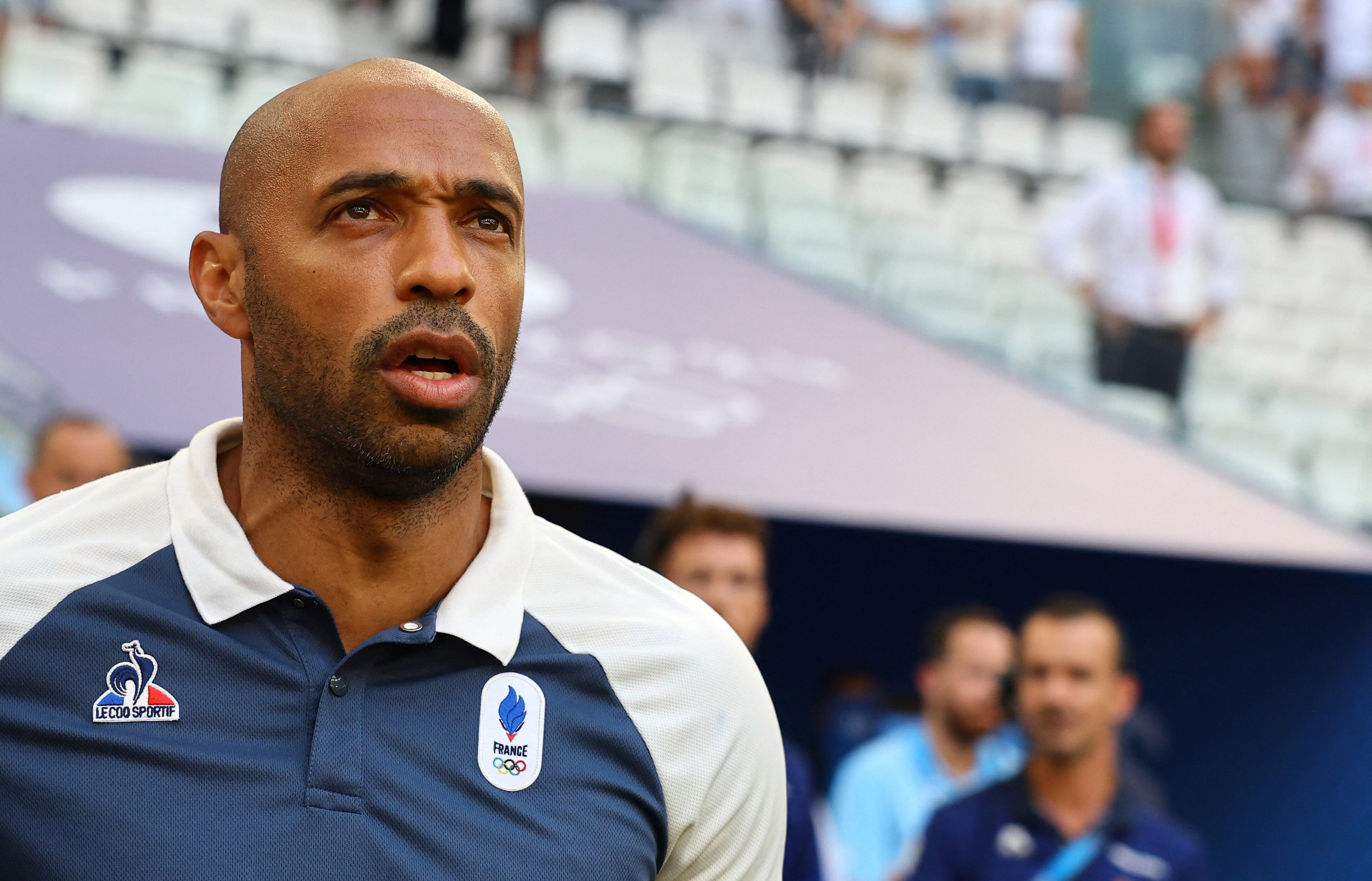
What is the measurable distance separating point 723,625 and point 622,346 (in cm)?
384

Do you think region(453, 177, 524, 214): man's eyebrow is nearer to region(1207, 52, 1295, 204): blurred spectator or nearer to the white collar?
the white collar

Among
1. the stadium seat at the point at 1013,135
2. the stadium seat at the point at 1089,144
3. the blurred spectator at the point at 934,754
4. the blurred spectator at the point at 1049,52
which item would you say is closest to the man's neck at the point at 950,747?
the blurred spectator at the point at 934,754

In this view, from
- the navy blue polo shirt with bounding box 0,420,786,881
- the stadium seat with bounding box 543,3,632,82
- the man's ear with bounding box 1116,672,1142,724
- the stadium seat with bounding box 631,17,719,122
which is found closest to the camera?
the navy blue polo shirt with bounding box 0,420,786,881

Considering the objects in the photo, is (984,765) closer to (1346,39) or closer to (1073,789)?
(1073,789)

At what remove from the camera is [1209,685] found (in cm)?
595

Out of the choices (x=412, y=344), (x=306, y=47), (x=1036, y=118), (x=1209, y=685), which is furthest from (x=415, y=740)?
(x=1036, y=118)

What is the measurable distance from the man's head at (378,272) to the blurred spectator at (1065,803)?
6.74ft

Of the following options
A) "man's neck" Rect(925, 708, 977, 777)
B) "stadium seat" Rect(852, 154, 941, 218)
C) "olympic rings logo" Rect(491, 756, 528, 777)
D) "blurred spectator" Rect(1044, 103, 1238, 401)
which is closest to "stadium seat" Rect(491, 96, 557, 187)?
"stadium seat" Rect(852, 154, 941, 218)

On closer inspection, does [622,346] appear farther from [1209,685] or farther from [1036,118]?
[1036,118]

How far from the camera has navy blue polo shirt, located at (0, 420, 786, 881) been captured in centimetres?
118

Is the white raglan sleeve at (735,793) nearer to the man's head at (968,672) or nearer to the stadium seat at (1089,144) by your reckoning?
the man's head at (968,672)

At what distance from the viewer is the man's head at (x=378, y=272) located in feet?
4.16

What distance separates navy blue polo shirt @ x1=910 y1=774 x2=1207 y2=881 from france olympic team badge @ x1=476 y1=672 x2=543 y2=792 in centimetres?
193

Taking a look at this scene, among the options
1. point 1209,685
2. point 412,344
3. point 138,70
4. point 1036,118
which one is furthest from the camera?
point 1036,118
